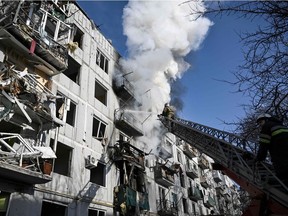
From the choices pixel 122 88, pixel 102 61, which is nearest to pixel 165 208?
pixel 122 88

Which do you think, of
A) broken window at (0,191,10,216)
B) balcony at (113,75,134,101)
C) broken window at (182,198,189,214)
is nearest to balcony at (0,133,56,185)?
broken window at (0,191,10,216)

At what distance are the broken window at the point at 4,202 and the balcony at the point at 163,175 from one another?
13073 millimetres

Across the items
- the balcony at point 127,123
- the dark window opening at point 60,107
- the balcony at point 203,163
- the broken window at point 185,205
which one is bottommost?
the broken window at point 185,205

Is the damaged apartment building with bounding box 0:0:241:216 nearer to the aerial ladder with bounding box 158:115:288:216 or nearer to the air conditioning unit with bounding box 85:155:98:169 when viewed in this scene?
the air conditioning unit with bounding box 85:155:98:169

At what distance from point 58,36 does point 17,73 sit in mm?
5491

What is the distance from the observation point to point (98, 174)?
1508cm

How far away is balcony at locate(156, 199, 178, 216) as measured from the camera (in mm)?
18906

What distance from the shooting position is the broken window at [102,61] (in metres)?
18.6

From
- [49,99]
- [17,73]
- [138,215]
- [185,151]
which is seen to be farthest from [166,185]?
[17,73]

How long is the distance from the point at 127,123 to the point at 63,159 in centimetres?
564

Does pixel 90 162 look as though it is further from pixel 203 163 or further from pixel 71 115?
pixel 203 163

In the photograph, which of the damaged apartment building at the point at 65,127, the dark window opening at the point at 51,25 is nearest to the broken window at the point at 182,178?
the damaged apartment building at the point at 65,127

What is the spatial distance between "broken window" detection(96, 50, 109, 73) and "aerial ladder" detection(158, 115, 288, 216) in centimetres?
942

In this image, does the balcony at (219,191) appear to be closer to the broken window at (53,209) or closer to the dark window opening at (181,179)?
the dark window opening at (181,179)
